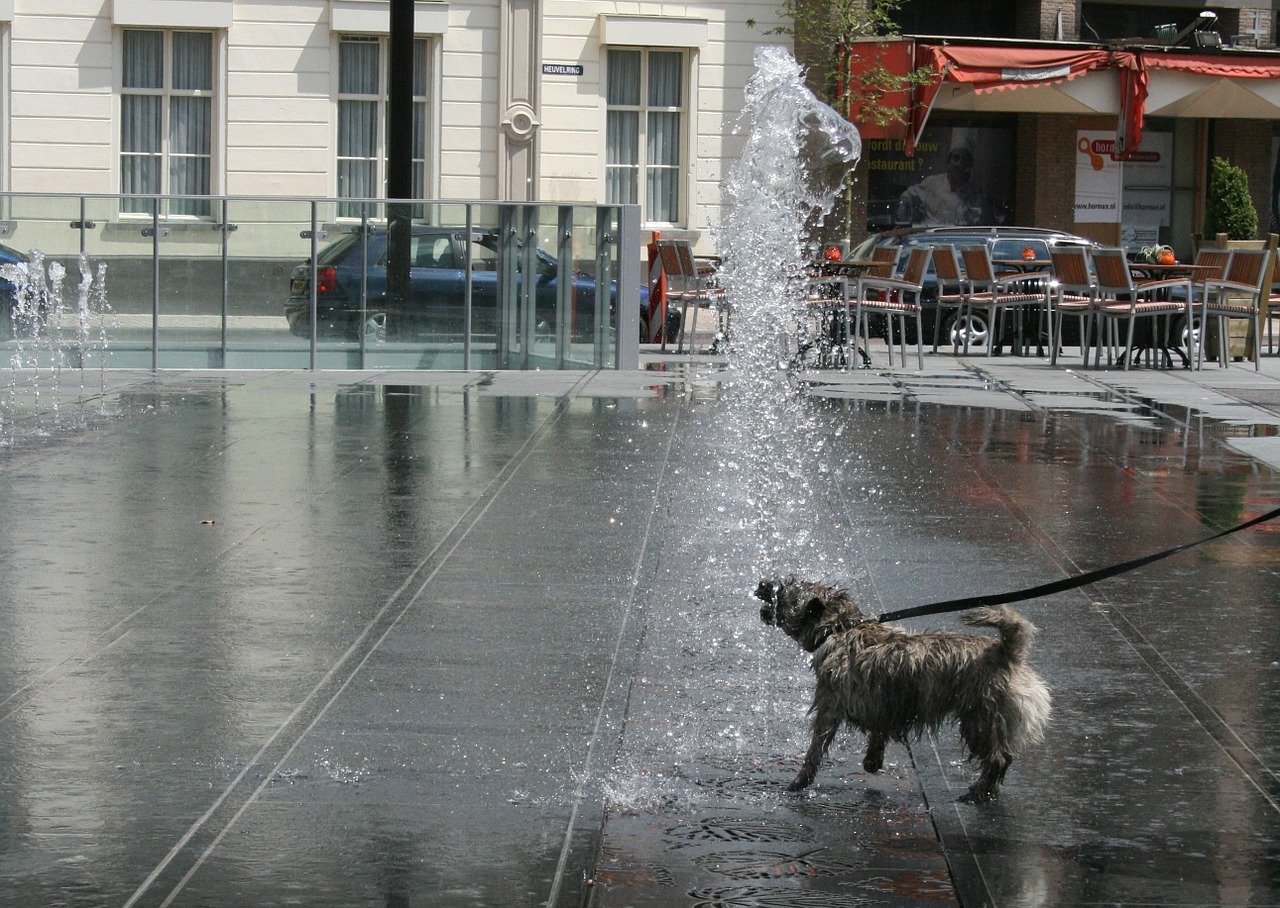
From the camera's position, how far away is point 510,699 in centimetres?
537

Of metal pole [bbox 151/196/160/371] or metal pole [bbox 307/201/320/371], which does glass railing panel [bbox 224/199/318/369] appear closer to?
metal pole [bbox 307/201/320/371]

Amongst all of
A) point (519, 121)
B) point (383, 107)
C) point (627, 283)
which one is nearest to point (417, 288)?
point (627, 283)

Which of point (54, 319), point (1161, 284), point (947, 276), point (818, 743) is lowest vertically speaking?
point (818, 743)

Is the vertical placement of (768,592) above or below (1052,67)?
below

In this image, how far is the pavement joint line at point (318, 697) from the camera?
3.95 m

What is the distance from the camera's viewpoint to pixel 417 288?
1695 centimetres

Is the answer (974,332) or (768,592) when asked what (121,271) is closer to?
(974,332)

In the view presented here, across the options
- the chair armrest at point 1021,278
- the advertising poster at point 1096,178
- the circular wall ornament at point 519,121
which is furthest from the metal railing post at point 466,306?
the advertising poster at point 1096,178

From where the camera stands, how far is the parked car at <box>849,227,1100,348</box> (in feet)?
71.3

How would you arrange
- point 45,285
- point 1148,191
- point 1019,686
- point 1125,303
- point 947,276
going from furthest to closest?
point 1148,191
point 947,276
point 1125,303
point 45,285
point 1019,686

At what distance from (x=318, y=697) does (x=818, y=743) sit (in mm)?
1692

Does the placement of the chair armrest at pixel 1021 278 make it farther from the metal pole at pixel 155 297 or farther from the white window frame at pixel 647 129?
the metal pole at pixel 155 297

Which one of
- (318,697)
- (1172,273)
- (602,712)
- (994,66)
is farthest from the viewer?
(994,66)

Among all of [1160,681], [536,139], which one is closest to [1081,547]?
[1160,681]
